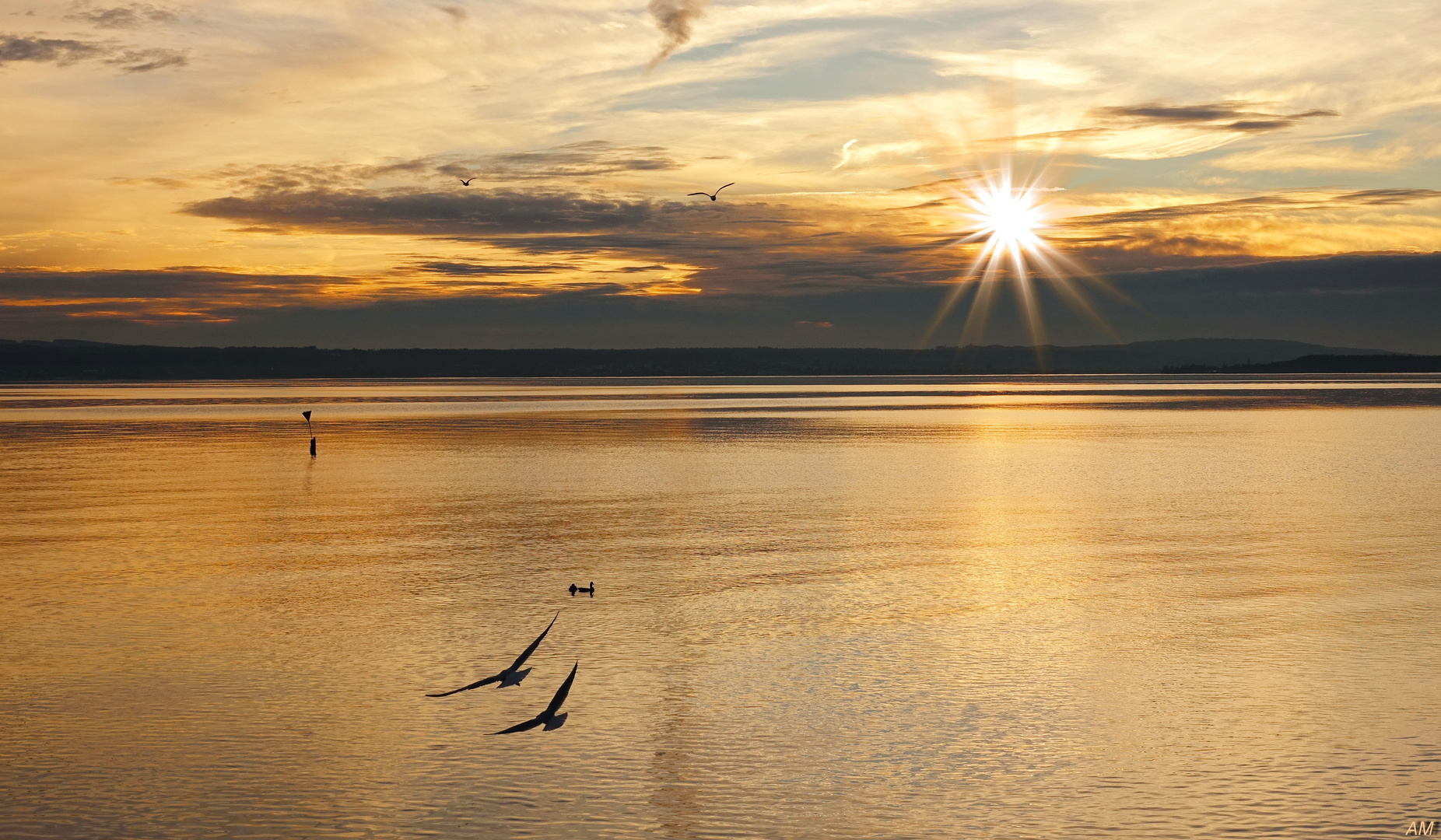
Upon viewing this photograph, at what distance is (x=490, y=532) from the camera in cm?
2208

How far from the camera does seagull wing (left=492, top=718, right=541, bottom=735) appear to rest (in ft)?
32.6

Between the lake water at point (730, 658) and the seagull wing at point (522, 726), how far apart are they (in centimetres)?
12

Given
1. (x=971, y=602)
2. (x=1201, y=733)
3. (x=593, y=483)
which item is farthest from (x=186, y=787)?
(x=593, y=483)

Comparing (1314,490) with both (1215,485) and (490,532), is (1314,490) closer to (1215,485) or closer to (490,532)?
(1215,485)

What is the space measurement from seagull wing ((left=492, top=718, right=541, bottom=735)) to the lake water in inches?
4.8

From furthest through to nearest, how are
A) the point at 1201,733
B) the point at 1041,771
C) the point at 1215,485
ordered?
the point at 1215,485 < the point at 1201,733 < the point at 1041,771

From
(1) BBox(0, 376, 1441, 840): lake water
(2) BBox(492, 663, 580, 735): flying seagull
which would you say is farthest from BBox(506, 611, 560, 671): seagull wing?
(2) BBox(492, 663, 580, 735): flying seagull

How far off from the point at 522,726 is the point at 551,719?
23 centimetres

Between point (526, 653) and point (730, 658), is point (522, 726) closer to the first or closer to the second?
point (526, 653)

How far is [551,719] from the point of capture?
10125mm

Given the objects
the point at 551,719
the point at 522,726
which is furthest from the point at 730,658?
the point at 522,726

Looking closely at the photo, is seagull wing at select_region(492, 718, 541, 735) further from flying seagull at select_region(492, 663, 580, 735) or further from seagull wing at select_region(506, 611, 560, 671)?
seagull wing at select_region(506, 611, 560, 671)

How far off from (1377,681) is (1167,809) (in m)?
4.24

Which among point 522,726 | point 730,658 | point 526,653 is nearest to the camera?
point 522,726
